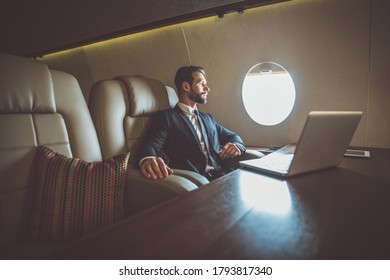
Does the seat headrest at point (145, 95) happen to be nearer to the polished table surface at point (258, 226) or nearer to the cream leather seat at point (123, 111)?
the cream leather seat at point (123, 111)

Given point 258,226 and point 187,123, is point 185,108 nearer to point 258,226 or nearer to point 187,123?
point 187,123

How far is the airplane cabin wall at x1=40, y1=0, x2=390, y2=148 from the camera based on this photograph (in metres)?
1.63

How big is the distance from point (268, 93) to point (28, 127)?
1.69 meters

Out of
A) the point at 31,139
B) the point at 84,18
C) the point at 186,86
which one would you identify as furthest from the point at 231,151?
the point at 84,18

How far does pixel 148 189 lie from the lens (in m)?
1.02

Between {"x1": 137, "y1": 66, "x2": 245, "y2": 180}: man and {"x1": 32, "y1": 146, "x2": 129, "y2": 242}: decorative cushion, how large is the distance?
0.34 meters

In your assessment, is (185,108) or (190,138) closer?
(190,138)

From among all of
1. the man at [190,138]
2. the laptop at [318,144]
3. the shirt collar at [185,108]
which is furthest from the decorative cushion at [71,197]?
the shirt collar at [185,108]

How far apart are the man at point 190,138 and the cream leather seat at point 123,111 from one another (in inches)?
3.6

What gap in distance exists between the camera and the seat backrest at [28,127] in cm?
90

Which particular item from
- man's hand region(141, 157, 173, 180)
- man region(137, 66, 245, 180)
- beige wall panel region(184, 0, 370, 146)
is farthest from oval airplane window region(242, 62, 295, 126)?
man's hand region(141, 157, 173, 180)

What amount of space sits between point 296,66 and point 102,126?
143 cm
